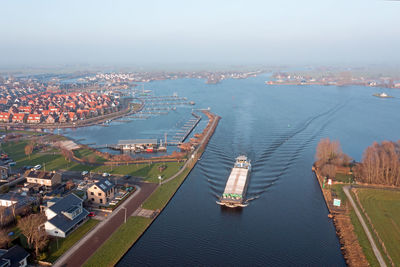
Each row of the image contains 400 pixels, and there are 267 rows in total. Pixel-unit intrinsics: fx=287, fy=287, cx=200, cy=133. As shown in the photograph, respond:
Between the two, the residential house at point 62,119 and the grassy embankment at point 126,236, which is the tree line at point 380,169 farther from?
the residential house at point 62,119

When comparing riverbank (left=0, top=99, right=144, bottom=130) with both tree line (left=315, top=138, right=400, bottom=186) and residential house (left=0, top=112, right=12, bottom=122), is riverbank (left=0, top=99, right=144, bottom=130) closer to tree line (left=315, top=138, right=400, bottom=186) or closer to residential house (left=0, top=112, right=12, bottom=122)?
residential house (left=0, top=112, right=12, bottom=122)

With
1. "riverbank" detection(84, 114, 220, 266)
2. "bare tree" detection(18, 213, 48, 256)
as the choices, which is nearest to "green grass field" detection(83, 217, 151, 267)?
"riverbank" detection(84, 114, 220, 266)

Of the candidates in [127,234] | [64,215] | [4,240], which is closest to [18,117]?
[64,215]

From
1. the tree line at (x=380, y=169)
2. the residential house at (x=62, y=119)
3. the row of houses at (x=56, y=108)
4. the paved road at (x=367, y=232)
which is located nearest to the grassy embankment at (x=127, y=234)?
the paved road at (x=367, y=232)

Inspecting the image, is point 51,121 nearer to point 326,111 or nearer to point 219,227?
point 219,227

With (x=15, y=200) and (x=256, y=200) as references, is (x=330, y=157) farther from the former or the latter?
(x=15, y=200)
